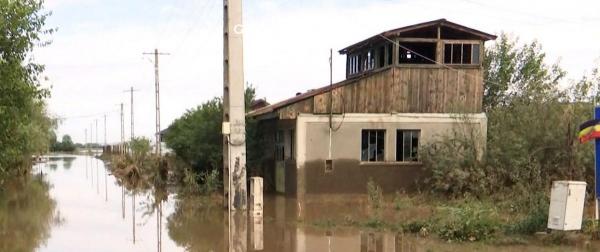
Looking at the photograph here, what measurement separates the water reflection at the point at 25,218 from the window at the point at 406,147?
1132cm

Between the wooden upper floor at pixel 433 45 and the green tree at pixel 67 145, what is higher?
the wooden upper floor at pixel 433 45

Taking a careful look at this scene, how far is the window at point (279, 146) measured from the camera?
24688 millimetres

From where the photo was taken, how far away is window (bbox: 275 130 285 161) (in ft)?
81.0

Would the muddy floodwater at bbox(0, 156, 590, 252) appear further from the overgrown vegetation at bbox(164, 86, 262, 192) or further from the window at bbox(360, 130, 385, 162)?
the window at bbox(360, 130, 385, 162)

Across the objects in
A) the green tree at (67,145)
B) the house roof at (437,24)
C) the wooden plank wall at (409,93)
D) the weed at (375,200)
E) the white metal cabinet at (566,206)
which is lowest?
the green tree at (67,145)

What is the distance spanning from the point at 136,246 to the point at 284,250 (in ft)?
11.3

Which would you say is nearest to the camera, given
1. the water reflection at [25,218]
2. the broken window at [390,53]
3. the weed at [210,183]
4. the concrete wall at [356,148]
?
the water reflection at [25,218]

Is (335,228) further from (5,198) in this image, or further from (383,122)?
(5,198)

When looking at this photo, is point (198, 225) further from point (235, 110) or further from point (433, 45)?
point (433, 45)

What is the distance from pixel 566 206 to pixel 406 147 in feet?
35.9

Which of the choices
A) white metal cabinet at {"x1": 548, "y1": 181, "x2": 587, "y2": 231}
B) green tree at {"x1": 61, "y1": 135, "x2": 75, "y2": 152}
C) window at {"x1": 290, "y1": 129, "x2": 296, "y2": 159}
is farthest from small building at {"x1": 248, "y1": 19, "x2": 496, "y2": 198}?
green tree at {"x1": 61, "y1": 135, "x2": 75, "y2": 152}

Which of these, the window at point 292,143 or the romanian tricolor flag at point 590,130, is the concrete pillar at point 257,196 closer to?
the window at point 292,143

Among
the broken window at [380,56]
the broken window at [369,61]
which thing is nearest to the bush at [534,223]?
the broken window at [380,56]

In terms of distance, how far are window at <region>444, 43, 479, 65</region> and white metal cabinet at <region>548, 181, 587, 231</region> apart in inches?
446
